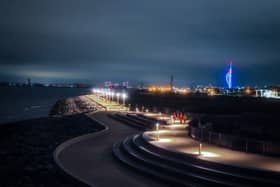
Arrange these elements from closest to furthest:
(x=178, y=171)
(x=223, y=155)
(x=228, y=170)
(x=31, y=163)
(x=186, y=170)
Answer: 1. (x=228, y=170)
2. (x=178, y=171)
3. (x=186, y=170)
4. (x=223, y=155)
5. (x=31, y=163)

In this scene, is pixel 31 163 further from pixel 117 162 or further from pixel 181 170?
pixel 181 170

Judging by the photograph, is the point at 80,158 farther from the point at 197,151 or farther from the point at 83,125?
the point at 83,125

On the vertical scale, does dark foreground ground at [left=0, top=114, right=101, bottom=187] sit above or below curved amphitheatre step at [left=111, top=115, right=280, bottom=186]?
below

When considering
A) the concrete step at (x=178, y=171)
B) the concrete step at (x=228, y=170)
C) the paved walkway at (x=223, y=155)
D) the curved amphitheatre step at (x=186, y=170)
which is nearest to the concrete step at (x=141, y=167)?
the curved amphitheatre step at (x=186, y=170)

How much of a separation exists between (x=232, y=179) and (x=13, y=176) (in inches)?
453

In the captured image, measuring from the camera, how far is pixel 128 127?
3584 centimetres

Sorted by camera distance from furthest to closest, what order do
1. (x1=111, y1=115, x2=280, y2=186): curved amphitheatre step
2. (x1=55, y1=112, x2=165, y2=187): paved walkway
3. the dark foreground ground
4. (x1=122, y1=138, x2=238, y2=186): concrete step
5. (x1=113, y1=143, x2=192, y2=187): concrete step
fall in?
1. the dark foreground ground
2. (x1=55, y1=112, x2=165, y2=187): paved walkway
3. (x1=113, y1=143, x2=192, y2=187): concrete step
4. (x1=122, y1=138, x2=238, y2=186): concrete step
5. (x1=111, y1=115, x2=280, y2=186): curved amphitheatre step

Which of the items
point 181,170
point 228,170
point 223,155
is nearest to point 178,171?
point 181,170

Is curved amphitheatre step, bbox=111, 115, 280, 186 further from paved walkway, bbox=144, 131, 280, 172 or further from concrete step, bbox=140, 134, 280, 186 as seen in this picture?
paved walkway, bbox=144, 131, 280, 172

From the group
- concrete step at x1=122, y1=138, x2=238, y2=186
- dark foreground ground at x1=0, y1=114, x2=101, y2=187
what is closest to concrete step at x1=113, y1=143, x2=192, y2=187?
concrete step at x1=122, y1=138, x2=238, y2=186

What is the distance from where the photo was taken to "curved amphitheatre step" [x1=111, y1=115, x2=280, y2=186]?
14.4 m

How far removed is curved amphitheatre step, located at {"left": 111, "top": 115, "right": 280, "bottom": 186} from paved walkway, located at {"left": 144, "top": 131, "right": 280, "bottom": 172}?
0.56m

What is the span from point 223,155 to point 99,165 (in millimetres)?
6812

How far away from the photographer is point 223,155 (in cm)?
1794
